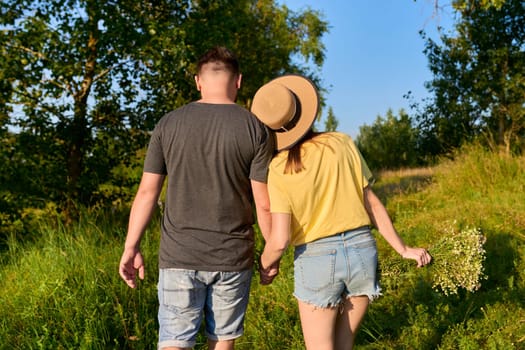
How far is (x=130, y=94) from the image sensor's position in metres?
9.84

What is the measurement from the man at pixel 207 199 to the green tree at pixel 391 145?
2333cm

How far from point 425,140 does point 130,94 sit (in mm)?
15609

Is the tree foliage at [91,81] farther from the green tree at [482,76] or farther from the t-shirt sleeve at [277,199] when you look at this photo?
the green tree at [482,76]

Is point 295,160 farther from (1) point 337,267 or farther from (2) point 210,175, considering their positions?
(1) point 337,267

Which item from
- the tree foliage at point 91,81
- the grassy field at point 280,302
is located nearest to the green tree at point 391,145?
the tree foliage at point 91,81

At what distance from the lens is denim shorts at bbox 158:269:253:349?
106 inches

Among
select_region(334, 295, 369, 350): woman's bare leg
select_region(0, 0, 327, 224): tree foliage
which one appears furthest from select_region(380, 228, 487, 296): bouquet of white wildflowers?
select_region(0, 0, 327, 224): tree foliage

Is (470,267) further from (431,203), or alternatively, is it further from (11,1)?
(11,1)

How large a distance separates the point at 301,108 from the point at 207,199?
0.70 metres

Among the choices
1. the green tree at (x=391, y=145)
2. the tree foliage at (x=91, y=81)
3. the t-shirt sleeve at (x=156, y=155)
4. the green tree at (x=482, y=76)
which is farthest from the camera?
the green tree at (x=391, y=145)

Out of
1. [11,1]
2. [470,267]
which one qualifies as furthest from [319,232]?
[11,1]

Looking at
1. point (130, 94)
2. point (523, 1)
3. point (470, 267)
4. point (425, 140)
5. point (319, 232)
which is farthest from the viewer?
point (425, 140)

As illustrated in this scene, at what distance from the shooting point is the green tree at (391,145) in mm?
26016

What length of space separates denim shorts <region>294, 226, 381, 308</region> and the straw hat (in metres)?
0.56
